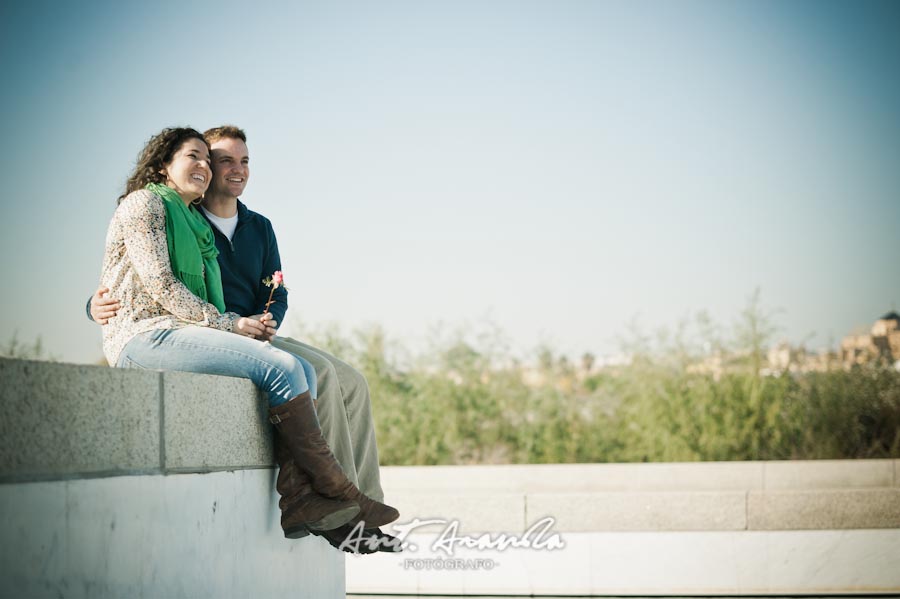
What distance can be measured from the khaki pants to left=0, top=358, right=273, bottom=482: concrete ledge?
0.53m

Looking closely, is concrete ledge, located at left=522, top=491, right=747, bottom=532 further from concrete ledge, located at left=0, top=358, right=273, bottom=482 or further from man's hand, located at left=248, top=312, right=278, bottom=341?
concrete ledge, located at left=0, top=358, right=273, bottom=482

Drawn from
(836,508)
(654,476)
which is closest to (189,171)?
(836,508)

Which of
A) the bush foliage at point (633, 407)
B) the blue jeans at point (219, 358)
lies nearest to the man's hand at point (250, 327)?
the blue jeans at point (219, 358)

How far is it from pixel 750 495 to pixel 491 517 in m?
1.63

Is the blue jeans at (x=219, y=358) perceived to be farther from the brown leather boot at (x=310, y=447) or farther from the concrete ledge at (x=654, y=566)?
the concrete ledge at (x=654, y=566)

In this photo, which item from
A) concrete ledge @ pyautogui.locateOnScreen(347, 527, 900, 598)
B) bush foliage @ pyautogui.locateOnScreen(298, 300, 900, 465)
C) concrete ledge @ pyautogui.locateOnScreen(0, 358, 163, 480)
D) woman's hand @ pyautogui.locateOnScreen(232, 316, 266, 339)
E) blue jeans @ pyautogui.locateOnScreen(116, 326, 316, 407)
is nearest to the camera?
concrete ledge @ pyautogui.locateOnScreen(0, 358, 163, 480)

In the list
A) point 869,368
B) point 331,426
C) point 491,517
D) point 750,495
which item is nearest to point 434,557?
point 491,517

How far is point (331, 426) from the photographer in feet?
12.3

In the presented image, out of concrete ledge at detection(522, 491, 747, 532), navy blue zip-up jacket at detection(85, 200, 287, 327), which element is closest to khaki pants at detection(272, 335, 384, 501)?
navy blue zip-up jacket at detection(85, 200, 287, 327)

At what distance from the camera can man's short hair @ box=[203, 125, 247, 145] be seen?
387 cm

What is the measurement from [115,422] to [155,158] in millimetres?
1408

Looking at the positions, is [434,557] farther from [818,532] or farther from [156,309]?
[156,309]

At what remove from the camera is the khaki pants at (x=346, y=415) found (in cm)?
375

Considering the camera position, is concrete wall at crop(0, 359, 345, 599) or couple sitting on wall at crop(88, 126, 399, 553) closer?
concrete wall at crop(0, 359, 345, 599)
